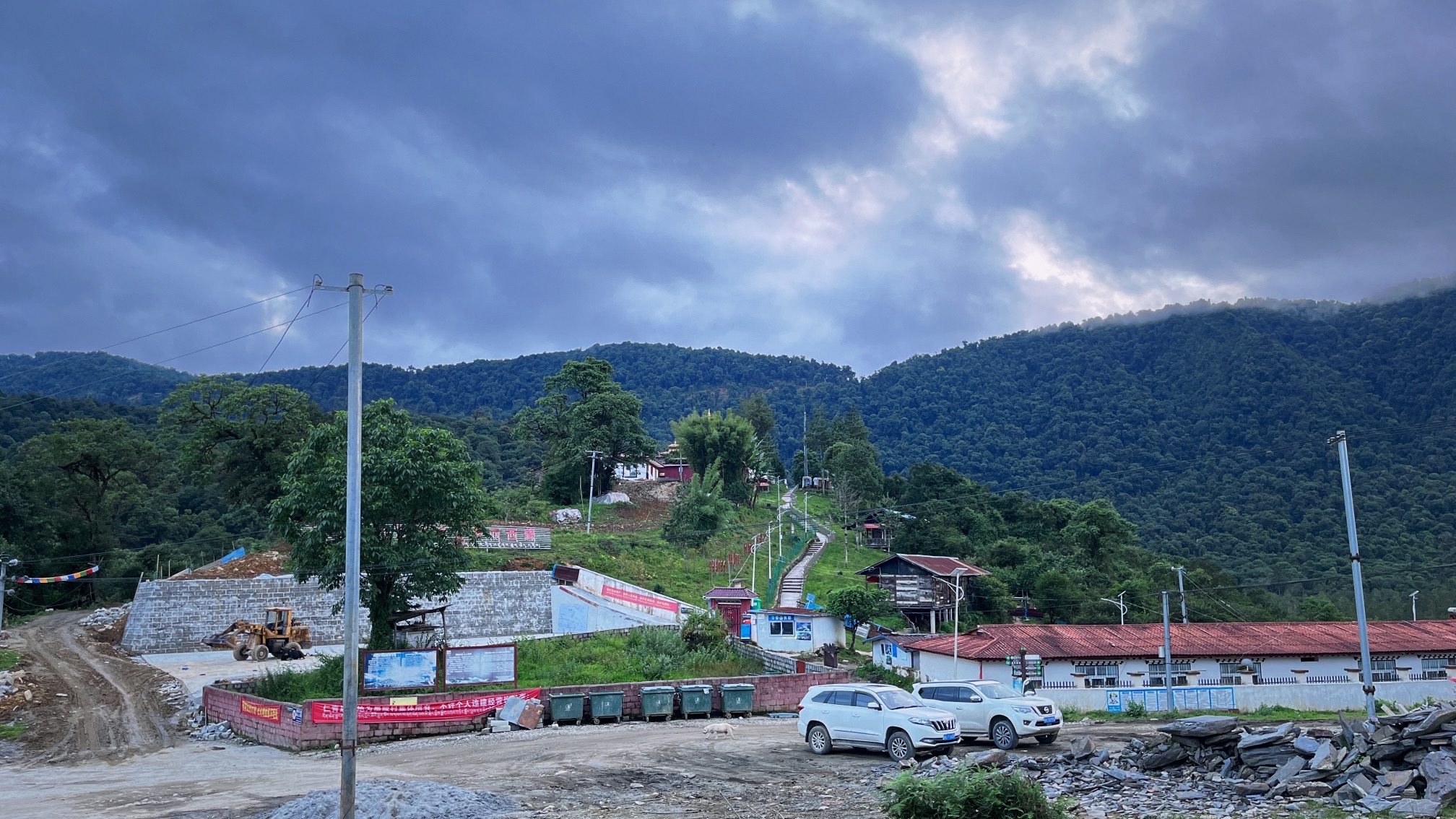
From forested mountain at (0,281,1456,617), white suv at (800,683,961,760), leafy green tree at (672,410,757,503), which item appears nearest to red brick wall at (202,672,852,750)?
white suv at (800,683,961,760)

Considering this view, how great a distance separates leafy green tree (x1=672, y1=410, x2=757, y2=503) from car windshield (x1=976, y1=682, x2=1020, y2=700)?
200 feet

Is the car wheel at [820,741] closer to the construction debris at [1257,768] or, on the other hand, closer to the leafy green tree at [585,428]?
the construction debris at [1257,768]

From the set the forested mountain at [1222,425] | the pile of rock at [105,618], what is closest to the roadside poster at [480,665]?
the pile of rock at [105,618]

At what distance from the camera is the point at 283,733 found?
2262 cm

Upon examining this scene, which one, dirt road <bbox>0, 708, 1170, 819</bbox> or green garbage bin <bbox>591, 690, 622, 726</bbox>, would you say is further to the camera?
green garbage bin <bbox>591, 690, 622, 726</bbox>

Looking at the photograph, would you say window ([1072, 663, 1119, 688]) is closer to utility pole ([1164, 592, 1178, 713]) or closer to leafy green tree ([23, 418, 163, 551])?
utility pole ([1164, 592, 1178, 713])

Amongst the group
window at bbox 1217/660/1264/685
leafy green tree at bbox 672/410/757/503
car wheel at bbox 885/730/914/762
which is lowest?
window at bbox 1217/660/1264/685

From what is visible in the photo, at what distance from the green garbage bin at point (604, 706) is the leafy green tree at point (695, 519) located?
33464mm

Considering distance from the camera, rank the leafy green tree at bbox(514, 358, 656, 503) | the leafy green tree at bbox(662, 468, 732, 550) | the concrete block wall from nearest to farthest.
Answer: the concrete block wall → the leafy green tree at bbox(662, 468, 732, 550) → the leafy green tree at bbox(514, 358, 656, 503)

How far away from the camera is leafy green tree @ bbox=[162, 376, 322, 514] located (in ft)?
166

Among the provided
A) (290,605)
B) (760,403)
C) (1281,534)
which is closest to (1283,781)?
(290,605)

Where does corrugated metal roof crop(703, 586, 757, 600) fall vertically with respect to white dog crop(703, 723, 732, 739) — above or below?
above

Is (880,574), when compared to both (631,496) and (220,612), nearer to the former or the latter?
(631,496)

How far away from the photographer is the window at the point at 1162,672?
37.2 m
